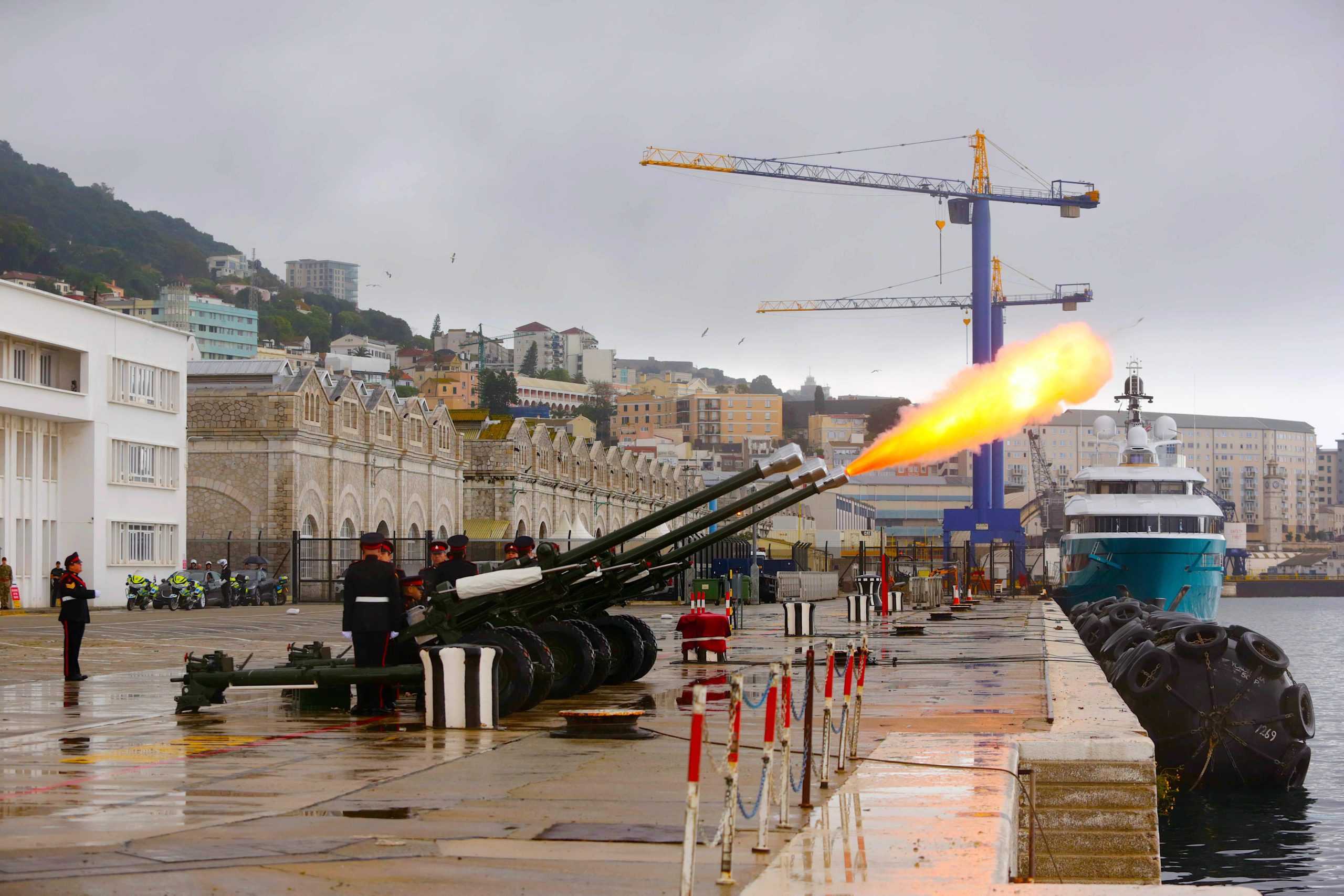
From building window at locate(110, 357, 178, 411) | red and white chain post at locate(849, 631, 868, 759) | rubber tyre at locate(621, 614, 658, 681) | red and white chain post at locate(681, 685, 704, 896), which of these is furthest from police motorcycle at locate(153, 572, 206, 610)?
red and white chain post at locate(681, 685, 704, 896)

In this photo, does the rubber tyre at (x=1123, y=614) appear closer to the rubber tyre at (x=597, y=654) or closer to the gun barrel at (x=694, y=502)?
the rubber tyre at (x=597, y=654)

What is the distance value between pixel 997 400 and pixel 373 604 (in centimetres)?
995

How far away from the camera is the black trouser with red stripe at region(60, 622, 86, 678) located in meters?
21.2

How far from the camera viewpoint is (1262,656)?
25.6m

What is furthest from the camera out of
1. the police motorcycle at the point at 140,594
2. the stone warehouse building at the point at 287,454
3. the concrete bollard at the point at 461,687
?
the stone warehouse building at the point at 287,454

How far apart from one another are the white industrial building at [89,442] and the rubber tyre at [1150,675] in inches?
1478

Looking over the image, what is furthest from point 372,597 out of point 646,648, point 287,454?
point 287,454

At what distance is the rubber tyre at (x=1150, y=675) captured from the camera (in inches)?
1022

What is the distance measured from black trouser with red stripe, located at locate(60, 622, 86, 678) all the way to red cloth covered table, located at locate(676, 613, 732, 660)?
9411 mm

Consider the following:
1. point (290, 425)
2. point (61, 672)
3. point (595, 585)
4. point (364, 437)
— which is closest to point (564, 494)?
point (364, 437)

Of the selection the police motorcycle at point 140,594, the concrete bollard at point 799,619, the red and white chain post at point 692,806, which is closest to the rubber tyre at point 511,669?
the red and white chain post at point 692,806

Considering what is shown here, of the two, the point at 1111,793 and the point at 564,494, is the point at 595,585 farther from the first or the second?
the point at 564,494

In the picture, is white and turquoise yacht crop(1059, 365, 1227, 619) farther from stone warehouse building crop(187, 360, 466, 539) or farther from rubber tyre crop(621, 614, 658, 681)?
rubber tyre crop(621, 614, 658, 681)

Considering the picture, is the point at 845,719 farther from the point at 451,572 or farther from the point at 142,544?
the point at 142,544
